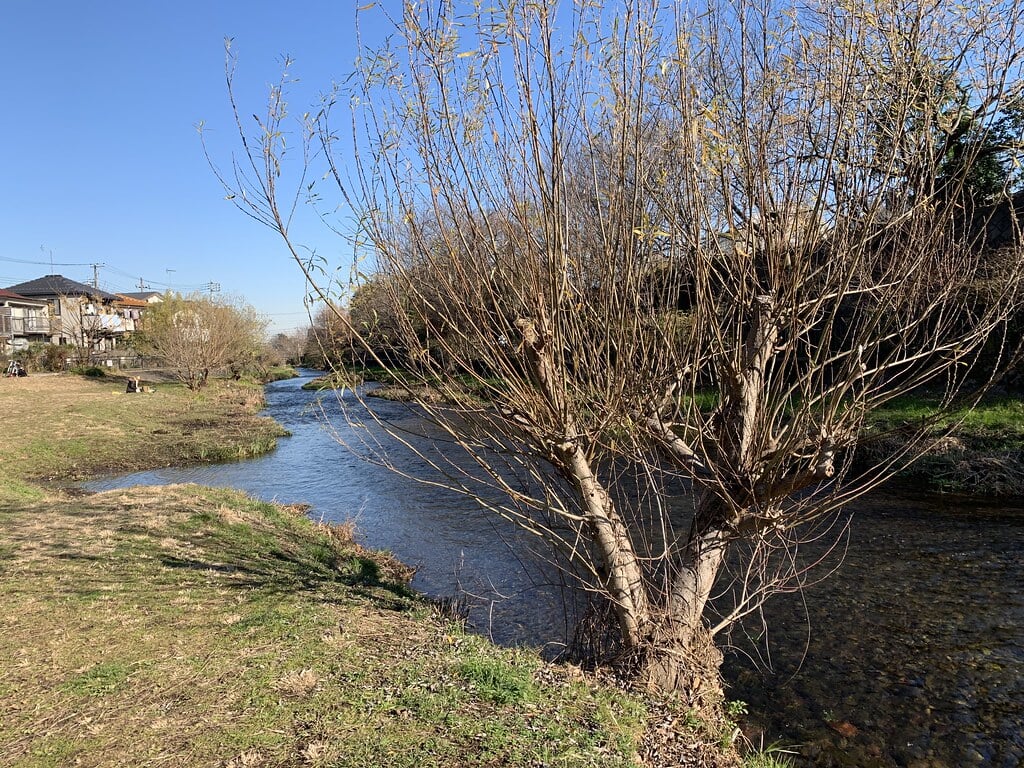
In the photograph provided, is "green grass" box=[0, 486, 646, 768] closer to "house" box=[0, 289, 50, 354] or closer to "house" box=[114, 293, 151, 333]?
"house" box=[0, 289, 50, 354]

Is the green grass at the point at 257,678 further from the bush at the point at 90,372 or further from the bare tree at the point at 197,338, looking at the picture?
the bush at the point at 90,372

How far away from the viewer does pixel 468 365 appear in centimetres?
426

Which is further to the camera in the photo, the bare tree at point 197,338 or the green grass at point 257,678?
the bare tree at point 197,338

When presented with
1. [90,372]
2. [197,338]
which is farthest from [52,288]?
[197,338]

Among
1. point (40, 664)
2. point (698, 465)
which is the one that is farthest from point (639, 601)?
point (40, 664)

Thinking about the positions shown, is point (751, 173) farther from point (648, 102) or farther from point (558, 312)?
point (558, 312)

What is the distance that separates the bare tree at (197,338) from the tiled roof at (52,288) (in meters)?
24.1

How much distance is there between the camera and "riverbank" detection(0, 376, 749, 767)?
3.70m

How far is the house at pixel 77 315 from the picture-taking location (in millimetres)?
45531

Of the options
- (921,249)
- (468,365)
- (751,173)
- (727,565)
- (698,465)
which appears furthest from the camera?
(727,565)

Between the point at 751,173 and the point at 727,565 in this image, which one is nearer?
the point at 751,173

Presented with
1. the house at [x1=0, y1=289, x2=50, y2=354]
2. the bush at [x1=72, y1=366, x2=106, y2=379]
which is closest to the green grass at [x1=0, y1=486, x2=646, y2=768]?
the bush at [x1=72, y1=366, x2=106, y2=379]

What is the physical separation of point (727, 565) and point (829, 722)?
3.24 meters

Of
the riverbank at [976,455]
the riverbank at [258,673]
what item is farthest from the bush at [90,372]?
the riverbank at [258,673]
